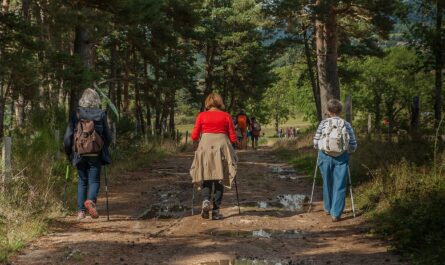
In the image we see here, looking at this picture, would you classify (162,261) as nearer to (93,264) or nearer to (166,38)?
(93,264)

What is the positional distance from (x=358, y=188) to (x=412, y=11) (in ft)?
16.1

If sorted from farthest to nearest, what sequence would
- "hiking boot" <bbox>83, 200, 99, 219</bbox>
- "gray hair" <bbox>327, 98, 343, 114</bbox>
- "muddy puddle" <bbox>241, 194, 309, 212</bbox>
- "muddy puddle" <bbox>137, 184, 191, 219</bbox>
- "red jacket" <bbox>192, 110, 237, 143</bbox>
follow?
"muddy puddle" <bbox>241, 194, 309, 212</bbox> → "muddy puddle" <bbox>137, 184, 191, 219</bbox> → "gray hair" <bbox>327, 98, 343, 114</bbox> → "red jacket" <bbox>192, 110, 237, 143</bbox> → "hiking boot" <bbox>83, 200, 99, 219</bbox>

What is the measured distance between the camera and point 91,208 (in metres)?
7.96

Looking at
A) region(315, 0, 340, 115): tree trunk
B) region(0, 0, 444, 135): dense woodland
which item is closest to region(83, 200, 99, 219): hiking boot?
region(0, 0, 444, 135): dense woodland

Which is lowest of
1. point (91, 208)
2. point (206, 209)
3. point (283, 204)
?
point (283, 204)

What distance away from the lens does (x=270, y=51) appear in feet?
112

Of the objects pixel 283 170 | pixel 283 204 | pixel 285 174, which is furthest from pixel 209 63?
pixel 283 204

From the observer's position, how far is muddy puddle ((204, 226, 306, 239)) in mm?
7199

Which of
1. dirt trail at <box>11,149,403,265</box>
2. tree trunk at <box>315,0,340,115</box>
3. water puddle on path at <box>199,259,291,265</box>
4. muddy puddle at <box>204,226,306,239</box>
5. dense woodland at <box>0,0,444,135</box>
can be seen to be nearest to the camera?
water puddle on path at <box>199,259,291,265</box>

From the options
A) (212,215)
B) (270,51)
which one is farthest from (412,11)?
(270,51)

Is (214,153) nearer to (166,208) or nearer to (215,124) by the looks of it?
(215,124)

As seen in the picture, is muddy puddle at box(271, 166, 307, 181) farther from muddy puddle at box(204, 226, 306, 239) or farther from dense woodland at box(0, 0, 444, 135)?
muddy puddle at box(204, 226, 306, 239)

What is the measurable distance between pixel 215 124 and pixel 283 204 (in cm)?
239

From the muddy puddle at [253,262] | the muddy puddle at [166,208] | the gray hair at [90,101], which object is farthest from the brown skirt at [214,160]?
the muddy puddle at [253,262]
